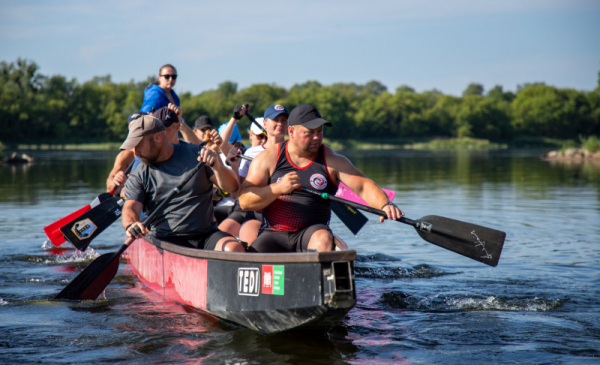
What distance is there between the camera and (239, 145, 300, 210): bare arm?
454cm

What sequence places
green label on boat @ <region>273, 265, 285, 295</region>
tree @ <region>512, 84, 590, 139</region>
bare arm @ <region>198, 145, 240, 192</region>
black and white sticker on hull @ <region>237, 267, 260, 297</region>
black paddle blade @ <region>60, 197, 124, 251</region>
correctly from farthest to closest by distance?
tree @ <region>512, 84, 590, 139</region> → black paddle blade @ <region>60, 197, 124, 251</region> → bare arm @ <region>198, 145, 240, 192</region> → black and white sticker on hull @ <region>237, 267, 260, 297</region> → green label on boat @ <region>273, 265, 285, 295</region>

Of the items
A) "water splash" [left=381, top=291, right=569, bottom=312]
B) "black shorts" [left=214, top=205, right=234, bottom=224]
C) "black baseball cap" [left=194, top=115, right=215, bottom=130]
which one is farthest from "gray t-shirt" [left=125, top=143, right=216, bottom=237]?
"black baseball cap" [left=194, top=115, right=215, bottom=130]

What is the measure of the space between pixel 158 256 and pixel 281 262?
200 centimetres

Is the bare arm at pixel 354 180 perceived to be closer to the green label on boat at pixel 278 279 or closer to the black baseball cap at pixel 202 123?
the green label on boat at pixel 278 279

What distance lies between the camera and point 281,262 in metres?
4.12

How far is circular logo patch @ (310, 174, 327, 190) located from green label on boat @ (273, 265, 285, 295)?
91cm

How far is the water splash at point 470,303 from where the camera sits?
5.46 metres

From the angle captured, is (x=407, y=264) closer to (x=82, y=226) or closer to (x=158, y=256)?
(x=158, y=256)

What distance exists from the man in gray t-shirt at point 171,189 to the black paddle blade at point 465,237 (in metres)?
1.76

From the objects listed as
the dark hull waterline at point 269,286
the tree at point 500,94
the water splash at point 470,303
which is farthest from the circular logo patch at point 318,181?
the tree at point 500,94

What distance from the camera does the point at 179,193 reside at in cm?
523

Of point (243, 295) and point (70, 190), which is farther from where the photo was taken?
point (70, 190)

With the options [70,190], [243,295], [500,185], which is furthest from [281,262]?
[500,185]

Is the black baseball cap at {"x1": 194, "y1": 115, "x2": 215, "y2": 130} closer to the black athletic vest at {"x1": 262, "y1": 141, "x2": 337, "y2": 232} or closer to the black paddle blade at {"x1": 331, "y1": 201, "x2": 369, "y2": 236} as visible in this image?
the black paddle blade at {"x1": 331, "y1": 201, "x2": 369, "y2": 236}
